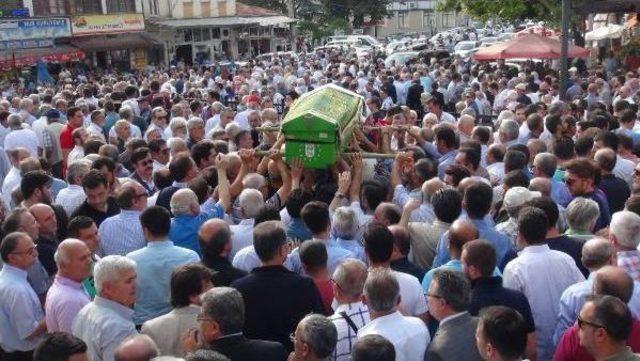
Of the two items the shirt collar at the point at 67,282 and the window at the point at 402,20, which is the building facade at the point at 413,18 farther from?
the shirt collar at the point at 67,282

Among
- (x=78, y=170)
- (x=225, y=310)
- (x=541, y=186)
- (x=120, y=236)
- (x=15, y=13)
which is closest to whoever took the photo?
A: (x=225, y=310)

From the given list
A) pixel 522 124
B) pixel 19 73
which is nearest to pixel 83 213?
pixel 522 124

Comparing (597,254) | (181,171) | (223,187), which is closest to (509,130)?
(223,187)

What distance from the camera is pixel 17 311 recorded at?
216 inches

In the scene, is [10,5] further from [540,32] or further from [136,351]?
[136,351]

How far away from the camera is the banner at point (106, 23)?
34.2 meters

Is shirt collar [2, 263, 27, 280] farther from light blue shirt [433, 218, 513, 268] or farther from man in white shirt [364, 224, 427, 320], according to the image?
light blue shirt [433, 218, 513, 268]

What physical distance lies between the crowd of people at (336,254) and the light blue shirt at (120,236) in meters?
0.01

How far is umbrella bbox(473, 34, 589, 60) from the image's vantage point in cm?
1861

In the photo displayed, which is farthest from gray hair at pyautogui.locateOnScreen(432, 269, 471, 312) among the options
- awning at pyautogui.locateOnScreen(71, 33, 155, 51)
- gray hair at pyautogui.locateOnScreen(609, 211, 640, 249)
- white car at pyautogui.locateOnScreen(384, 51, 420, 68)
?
awning at pyautogui.locateOnScreen(71, 33, 155, 51)

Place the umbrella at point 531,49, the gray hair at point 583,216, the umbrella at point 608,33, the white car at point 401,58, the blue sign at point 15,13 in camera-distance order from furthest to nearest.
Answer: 1. the blue sign at point 15,13
2. the white car at point 401,58
3. the umbrella at point 608,33
4. the umbrella at point 531,49
5. the gray hair at point 583,216

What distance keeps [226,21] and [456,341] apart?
40068mm

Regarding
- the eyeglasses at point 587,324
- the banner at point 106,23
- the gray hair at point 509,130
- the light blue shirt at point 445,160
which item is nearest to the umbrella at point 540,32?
the gray hair at point 509,130

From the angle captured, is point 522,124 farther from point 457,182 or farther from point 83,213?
point 83,213
